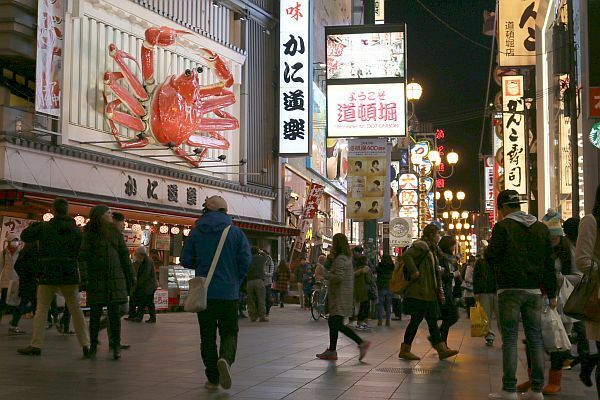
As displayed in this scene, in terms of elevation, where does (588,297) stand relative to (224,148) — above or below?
below

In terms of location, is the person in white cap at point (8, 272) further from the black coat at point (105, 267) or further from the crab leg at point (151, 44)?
the crab leg at point (151, 44)

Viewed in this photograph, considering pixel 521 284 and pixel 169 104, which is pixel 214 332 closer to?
pixel 521 284

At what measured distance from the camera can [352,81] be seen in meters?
23.4

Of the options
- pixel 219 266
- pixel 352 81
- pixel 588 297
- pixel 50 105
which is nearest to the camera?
pixel 588 297

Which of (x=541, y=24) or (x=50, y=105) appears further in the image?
(x=541, y=24)

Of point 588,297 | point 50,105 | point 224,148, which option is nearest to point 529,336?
point 588,297

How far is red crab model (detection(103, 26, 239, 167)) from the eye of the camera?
2420 cm

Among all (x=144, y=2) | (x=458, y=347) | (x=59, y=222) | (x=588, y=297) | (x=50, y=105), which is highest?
(x=144, y=2)

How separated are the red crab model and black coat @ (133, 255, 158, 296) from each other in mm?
6468

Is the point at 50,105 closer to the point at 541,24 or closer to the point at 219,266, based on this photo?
the point at 219,266

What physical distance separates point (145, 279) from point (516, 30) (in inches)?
738

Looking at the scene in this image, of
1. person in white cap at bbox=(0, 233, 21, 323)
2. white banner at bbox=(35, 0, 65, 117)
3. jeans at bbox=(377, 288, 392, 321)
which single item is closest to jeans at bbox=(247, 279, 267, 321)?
jeans at bbox=(377, 288, 392, 321)

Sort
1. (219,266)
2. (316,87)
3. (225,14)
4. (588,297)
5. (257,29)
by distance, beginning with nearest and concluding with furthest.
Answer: (588,297) → (219,266) → (225,14) → (257,29) → (316,87)

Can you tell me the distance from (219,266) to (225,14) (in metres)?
25.0
